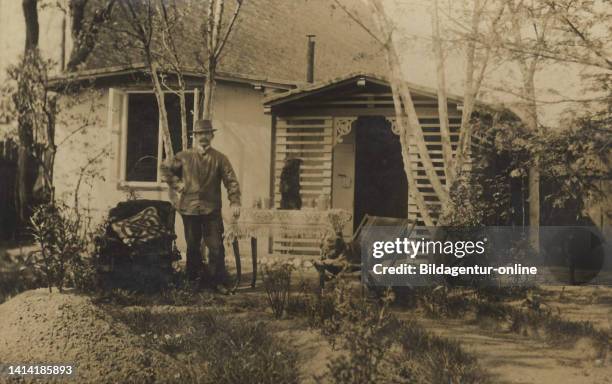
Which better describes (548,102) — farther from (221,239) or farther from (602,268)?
(221,239)

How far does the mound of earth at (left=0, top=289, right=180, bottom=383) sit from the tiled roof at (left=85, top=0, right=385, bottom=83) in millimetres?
3500

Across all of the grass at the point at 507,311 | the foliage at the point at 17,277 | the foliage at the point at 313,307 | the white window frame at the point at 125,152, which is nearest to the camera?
the foliage at the point at 313,307

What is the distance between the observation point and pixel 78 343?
3607 mm

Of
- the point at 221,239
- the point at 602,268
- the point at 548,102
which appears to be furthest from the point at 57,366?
the point at 602,268

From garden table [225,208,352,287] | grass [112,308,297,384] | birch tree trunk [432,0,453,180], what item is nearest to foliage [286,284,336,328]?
grass [112,308,297,384]

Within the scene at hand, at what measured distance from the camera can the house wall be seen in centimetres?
684

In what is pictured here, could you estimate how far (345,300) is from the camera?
12.2 feet

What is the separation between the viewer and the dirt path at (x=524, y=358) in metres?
3.73

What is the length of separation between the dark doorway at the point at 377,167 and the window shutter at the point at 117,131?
10.8 feet

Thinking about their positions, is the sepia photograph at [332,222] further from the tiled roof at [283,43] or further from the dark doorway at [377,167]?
the dark doorway at [377,167]

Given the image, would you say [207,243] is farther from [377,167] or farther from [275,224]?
[377,167]

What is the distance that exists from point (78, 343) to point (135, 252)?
1.99 m

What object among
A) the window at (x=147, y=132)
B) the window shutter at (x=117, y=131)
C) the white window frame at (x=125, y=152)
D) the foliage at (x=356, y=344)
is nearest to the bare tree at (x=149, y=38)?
the window at (x=147, y=132)

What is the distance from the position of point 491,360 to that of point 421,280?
1176 mm
